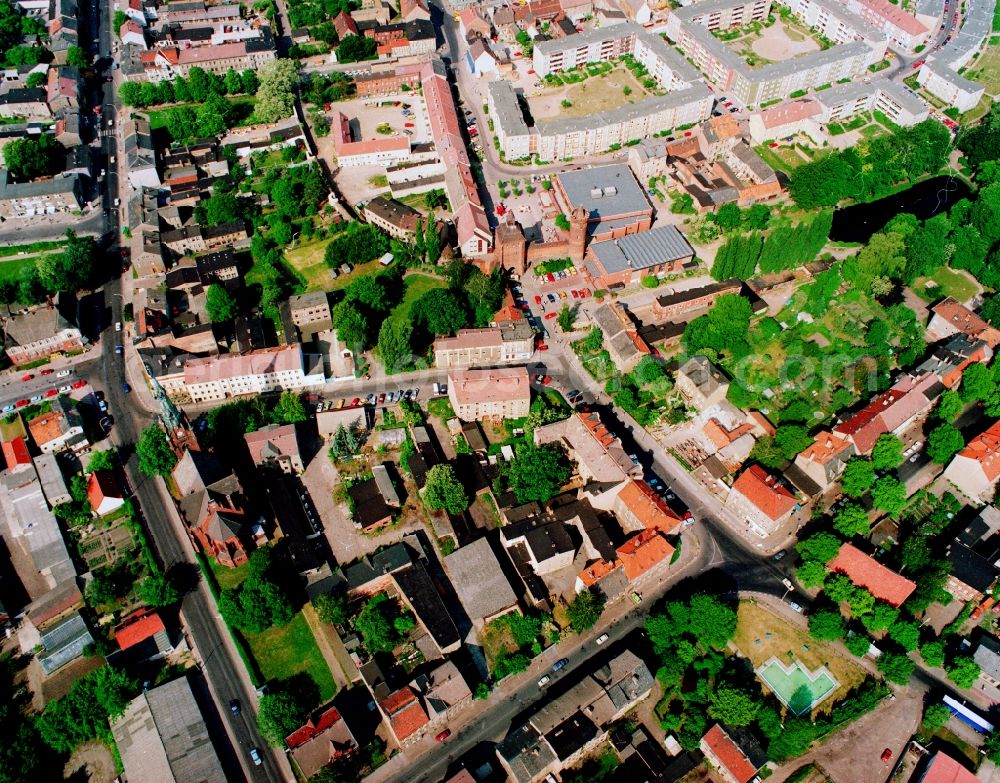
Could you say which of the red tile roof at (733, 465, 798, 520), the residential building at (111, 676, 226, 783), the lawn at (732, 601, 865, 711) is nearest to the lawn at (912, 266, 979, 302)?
the red tile roof at (733, 465, 798, 520)

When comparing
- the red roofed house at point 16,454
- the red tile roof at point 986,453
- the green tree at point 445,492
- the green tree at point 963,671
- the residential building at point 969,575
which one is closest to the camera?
the green tree at point 963,671

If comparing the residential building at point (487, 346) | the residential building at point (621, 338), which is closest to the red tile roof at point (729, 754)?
the residential building at point (621, 338)

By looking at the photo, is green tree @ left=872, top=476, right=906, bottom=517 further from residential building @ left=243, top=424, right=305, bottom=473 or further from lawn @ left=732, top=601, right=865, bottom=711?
residential building @ left=243, top=424, right=305, bottom=473

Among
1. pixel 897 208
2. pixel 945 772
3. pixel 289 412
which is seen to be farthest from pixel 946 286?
pixel 289 412

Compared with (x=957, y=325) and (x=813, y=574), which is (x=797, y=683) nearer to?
(x=813, y=574)

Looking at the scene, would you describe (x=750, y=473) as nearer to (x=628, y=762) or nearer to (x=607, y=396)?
(x=607, y=396)

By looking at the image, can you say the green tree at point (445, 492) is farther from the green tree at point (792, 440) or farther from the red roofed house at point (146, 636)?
the green tree at point (792, 440)

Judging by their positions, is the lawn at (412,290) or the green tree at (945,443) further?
the lawn at (412,290)
